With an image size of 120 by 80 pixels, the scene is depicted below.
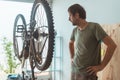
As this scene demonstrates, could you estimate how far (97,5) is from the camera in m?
3.17

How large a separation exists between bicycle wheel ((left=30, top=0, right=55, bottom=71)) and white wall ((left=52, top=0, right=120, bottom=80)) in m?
1.22

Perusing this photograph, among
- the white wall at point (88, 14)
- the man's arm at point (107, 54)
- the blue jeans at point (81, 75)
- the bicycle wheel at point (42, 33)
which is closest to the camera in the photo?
the bicycle wheel at point (42, 33)

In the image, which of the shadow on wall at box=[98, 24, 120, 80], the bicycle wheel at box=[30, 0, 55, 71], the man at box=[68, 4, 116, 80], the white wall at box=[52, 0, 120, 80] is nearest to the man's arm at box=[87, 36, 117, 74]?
the man at box=[68, 4, 116, 80]

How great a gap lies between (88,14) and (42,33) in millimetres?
1782

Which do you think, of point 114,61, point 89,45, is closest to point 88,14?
point 114,61

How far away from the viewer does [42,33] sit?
1.78m

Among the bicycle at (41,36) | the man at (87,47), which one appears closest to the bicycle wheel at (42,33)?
the bicycle at (41,36)

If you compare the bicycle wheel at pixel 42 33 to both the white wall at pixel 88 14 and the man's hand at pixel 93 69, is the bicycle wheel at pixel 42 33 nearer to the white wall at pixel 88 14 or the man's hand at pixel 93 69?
the man's hand at pixel 93 69

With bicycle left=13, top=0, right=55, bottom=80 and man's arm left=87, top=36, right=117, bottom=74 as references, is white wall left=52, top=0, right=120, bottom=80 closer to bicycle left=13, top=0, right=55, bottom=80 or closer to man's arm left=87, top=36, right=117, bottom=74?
man's arm left=87, top=36, right=117, bottom=74

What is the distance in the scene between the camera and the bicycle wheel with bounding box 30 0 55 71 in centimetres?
163

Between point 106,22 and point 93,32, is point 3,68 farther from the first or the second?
point 93,32

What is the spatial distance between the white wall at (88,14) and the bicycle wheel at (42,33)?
122 cm

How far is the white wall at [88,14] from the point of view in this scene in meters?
→ 2.79

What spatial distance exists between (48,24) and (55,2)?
3161 millimetres
